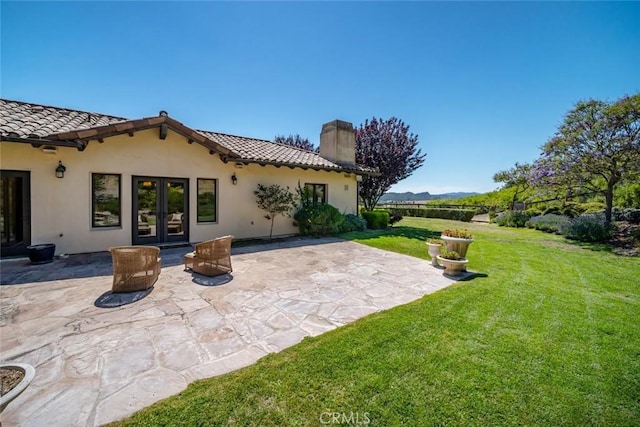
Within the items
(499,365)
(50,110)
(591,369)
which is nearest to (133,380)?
(499,365)

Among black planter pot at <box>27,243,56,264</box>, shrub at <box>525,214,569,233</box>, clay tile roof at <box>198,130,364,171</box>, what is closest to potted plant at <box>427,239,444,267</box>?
clay tile roof at <box>198,130,364,171</box>

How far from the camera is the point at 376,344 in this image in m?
3.52

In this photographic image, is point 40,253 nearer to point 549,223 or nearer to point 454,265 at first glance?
point 454,265

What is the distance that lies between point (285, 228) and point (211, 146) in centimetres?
518

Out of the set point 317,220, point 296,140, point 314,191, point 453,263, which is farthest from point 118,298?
point 296,140

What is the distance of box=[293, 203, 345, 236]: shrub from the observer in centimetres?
1259

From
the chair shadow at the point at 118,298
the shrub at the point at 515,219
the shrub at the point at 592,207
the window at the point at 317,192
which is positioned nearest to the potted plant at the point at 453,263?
the chair shadow at the point at 118,298

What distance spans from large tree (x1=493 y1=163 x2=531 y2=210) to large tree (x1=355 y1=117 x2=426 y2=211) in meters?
10.2

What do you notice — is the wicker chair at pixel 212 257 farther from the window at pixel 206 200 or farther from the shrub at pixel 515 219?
the shrub at pixel 515 219

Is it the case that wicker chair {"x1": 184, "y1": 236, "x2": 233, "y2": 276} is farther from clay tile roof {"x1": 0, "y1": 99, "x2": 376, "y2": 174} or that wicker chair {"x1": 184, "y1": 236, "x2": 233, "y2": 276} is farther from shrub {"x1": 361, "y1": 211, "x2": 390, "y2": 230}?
shrub {"x1": 361, "y1": 211, "x2": 390, "y2": 230}

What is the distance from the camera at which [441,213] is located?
26688 millimetres

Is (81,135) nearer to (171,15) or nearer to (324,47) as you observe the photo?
(171,15)

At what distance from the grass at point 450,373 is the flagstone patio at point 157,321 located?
420 mm

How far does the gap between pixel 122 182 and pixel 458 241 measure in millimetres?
10787
